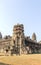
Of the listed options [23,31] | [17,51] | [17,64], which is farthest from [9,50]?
[17,64]

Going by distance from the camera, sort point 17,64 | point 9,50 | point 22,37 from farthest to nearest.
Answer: point 22,37 → point 9,50 → point 17,64

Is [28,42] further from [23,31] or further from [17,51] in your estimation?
[17,51]

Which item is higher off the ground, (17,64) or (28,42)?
(28,42)

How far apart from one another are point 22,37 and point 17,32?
3204mm

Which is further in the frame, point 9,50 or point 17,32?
point 17,32

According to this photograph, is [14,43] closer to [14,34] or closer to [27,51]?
[14,34]

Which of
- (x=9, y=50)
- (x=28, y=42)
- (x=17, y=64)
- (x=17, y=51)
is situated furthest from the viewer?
(x=28, y=42)

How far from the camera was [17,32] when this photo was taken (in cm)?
5594

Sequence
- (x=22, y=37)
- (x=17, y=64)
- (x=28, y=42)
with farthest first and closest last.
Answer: (x=28, y=42), (x=22, y=37), (x=17, y=64)

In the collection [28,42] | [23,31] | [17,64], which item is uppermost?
[23,31]

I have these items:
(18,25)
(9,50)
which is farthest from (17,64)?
(18,25)

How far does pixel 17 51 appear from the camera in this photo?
163ft

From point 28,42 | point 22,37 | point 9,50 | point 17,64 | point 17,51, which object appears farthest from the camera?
point 28,42

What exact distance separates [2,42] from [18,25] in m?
10.5
